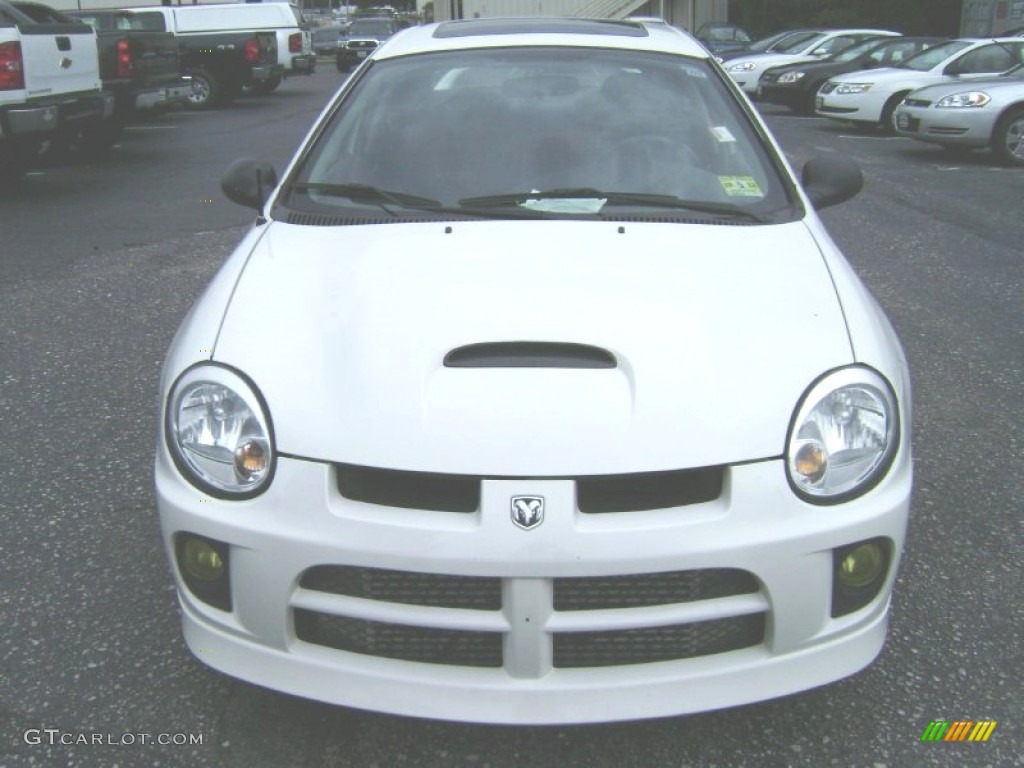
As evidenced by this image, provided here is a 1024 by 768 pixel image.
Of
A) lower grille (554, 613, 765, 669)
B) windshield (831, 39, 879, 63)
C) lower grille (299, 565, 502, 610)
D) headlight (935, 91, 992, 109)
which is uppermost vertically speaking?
windshield (831, 39, 879, 63)

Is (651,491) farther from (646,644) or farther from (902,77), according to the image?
(902,77)

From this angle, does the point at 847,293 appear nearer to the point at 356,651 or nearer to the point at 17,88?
the point at 356,651

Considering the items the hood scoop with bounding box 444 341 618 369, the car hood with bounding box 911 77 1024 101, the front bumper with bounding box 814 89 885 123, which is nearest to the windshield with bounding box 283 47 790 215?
the hood scoop with bounding box 444 341 618 369

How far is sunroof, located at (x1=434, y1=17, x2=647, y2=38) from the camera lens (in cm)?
402

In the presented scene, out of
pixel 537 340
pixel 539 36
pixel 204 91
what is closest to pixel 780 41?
pixel 204 91

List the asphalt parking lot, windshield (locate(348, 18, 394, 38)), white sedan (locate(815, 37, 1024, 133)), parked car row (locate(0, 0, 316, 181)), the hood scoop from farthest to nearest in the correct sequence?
windshield (locate(348, 18, 394, 38)) → white sedan (locate(815, 37, 1024, 133)) → parked car row (locate(0, 0, 316, 181)) → the asphalt parking lot → the hood scoop

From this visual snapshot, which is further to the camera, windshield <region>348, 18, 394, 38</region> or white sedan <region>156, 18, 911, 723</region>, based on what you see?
windshield <region>348, 18, 394, 38</region>

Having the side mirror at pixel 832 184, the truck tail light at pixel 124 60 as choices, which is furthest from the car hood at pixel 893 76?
the side mirror at pixel 832 184

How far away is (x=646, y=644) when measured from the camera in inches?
87.7

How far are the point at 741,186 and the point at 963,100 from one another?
10.1 meters

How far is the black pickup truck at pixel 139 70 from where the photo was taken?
38.2 feet

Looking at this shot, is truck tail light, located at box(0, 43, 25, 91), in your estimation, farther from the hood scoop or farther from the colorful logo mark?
the colorful logo mark

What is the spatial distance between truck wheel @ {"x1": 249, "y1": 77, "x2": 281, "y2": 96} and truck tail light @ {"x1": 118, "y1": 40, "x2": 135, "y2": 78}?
8533 mm

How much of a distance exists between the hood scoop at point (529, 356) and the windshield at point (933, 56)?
14.2 metres
